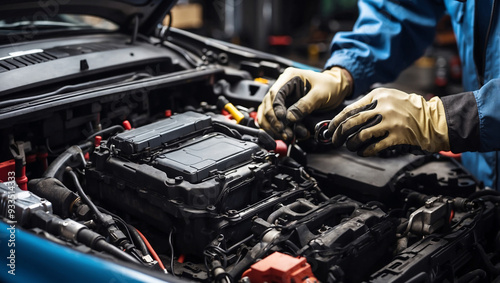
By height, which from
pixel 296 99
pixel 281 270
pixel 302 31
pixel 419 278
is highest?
pixel 296 99

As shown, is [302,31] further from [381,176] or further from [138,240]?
[138,240]

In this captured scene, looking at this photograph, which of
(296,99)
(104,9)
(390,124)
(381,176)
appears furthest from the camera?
(104,9)

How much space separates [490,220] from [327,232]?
0.67 m

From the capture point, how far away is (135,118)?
195 centimetres

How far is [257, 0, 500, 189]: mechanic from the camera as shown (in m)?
1.52

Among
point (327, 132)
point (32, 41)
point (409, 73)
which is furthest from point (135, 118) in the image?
point (409, 73)

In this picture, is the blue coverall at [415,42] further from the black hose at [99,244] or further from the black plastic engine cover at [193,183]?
the black hose at [99,244]


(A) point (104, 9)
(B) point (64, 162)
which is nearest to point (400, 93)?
(B) point (64, 162)

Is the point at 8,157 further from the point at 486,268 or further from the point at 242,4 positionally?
the point at 242,4

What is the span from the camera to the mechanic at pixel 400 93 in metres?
1.52

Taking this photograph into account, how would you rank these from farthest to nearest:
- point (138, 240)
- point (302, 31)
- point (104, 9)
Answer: point (302, 31), point (104, 9), point (138, 240)

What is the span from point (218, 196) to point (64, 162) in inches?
21.8

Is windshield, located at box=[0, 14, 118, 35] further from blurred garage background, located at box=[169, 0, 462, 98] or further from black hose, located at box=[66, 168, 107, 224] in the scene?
blurred garage background, located at box=[169, 0, 462, 98]

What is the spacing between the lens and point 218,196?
1378 mm
